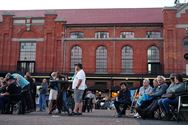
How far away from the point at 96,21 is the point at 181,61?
499 inches

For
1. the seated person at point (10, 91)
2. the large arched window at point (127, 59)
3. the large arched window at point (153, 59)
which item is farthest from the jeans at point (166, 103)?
the large arched window at point (127, 59)

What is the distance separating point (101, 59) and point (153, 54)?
662 centimetres

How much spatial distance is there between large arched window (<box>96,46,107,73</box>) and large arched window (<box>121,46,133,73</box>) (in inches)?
90.6

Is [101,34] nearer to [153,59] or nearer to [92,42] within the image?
[92,42]

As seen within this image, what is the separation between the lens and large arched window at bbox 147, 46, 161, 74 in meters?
39.7

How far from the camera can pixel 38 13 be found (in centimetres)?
4734

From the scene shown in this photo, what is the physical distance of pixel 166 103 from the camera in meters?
9.34

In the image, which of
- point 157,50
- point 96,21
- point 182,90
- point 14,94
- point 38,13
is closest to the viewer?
point 182,90

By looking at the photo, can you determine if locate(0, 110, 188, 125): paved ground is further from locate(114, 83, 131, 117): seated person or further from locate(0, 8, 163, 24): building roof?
locate(0, 8, 163, 24): building roof

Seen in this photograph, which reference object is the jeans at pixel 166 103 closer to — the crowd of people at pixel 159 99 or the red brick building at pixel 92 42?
the crowd of people at pixel 159 99

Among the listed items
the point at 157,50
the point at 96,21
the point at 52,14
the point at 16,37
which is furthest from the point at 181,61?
the point at 16,37

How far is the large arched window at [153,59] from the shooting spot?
1564 inches

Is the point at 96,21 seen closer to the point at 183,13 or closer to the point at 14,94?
the point at 183,13

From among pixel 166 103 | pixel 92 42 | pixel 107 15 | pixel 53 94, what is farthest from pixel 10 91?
pixel 107 15
